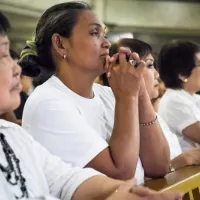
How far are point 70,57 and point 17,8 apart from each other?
151 inches

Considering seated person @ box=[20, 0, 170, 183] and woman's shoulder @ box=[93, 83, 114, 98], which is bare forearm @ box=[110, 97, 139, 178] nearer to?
seated person @ box=[20, 0, 170, 183]

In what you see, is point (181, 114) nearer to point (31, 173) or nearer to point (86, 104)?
point (86, 104)

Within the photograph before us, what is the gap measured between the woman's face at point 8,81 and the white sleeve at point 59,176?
160 millimetres

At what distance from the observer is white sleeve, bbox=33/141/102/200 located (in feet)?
3.95

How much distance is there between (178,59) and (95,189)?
5.53 ft

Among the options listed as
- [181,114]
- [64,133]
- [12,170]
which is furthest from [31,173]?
[181,114]

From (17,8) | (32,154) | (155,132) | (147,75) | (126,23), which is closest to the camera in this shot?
(32,154)

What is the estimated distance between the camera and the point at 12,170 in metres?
1.08

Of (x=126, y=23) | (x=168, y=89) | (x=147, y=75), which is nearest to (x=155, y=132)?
(x=147, y=75)

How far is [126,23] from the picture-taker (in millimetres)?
6805

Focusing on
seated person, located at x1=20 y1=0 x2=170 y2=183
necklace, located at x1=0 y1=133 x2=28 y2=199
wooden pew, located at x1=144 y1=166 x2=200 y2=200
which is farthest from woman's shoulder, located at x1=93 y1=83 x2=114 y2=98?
necklace, located at x1=0 y1=133 x2=28 y2=199

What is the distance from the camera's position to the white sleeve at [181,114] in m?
2.48

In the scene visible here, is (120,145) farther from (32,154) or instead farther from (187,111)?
(187,111)

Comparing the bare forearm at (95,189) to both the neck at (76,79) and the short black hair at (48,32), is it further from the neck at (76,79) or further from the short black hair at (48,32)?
the short black hair at (48,32)
